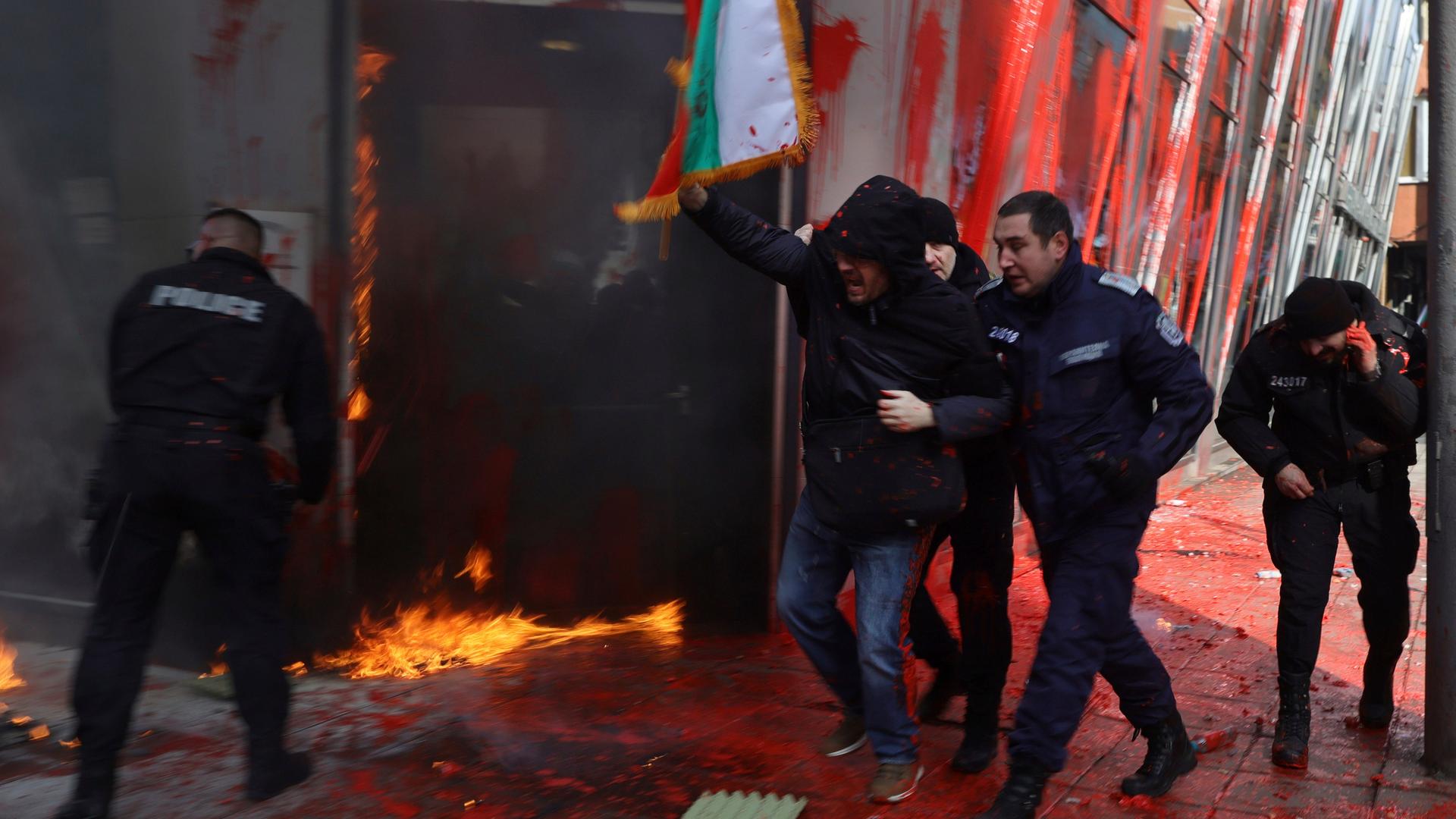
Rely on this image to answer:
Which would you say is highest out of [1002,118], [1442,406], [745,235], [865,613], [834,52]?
[834,52]

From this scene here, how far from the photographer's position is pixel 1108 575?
346cm

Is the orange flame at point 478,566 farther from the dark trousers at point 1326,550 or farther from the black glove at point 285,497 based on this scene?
the dark trousers at point 1326,550

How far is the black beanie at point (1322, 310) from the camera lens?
387 cm

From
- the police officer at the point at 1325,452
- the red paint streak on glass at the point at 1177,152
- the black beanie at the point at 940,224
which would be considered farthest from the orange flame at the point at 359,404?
the red paint streak on glass at the point at 1177,152

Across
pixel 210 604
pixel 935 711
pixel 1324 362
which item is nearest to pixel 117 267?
pixel 210 604

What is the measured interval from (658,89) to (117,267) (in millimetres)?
2496

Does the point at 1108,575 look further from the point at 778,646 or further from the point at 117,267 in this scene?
the point at 117,267

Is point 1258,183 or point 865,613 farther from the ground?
point 1258,183

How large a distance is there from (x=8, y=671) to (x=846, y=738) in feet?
11.6

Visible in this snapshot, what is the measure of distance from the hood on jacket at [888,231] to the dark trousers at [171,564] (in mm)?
Result: 1900

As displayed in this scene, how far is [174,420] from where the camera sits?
11.3ft

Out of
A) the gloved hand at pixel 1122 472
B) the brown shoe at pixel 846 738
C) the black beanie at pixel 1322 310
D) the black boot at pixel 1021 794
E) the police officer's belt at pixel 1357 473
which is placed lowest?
the brown shoe at pixel 846 738

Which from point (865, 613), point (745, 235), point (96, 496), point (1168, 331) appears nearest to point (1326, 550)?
point (1168, 331)

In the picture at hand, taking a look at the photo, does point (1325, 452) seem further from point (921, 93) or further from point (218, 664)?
point (218, 664)
